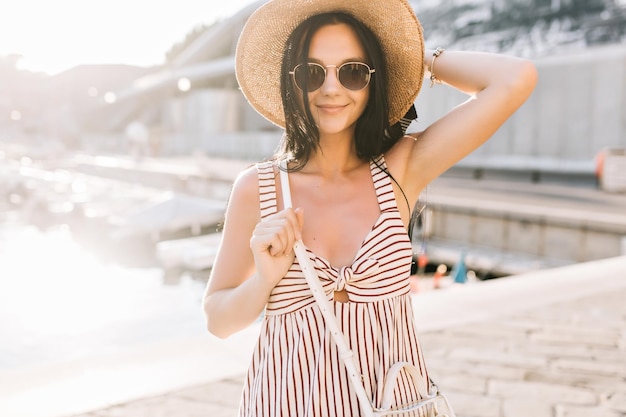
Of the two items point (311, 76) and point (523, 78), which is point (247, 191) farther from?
point (523, 78)

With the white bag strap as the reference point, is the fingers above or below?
above

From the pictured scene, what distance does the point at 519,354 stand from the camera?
3086 mm

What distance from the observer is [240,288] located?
43.9 inches

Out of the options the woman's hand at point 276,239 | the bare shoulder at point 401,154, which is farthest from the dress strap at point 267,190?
the bare shoulder at point 401,154

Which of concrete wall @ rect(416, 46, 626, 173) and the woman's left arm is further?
concrete wall @ rect(416, 46, 626, 173)

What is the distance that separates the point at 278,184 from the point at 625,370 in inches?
93.3

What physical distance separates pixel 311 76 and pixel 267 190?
231 millimetres

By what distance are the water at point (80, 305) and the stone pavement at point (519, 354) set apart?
Result: 148 inches

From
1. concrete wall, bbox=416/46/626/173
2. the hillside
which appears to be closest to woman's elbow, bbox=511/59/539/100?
concrete wall, bbox=416/46/626/173

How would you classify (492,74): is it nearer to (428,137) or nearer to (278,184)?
(428,137)

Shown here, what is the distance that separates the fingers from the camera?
1.01 m

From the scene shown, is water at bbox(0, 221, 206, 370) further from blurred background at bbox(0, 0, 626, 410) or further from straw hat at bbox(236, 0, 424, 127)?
straw hat at bbox(236, 0, 424, 127)

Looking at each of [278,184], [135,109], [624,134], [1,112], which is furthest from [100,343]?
[1,112]

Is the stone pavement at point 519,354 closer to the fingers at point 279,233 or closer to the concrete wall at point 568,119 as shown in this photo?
the fingers at point 279,233
